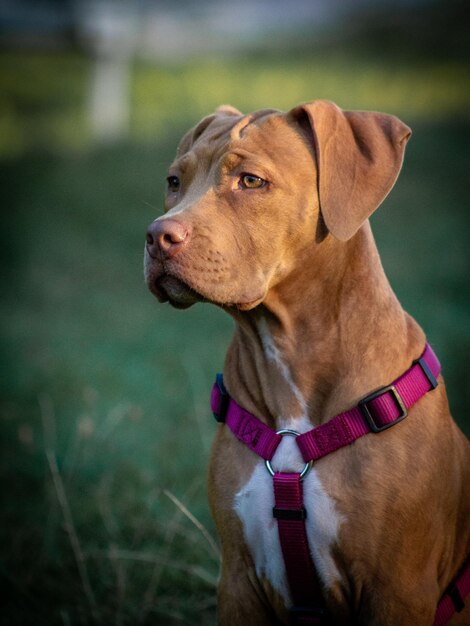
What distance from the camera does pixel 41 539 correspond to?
15.0ft

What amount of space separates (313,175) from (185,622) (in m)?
2.17

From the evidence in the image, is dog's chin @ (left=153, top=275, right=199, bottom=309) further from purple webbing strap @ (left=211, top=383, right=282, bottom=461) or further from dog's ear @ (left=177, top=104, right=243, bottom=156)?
dog's ear @ (left=177, top=104, right=243, bottom=156)

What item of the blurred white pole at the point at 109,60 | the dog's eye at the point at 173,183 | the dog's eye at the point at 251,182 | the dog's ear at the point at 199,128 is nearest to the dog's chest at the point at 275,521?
the dog's eye at the point at 251,182

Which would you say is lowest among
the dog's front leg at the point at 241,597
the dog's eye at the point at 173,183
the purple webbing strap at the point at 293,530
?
the dog's front leg at the point at 241,597

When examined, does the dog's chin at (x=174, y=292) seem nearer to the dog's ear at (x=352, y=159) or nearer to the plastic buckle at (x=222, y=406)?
the plastic buckle at (x=222, y=406)

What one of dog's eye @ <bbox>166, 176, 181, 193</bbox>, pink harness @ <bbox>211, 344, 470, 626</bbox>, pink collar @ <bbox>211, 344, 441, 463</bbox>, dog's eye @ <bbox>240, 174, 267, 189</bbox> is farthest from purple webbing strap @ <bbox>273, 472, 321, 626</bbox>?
dog's eye @ <bbox>166, 176, 181, 193</bbox>

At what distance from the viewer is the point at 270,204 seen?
3143 mm

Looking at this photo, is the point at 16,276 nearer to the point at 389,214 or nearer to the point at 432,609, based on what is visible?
the point at 389,214

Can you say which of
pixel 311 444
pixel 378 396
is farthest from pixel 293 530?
pixel 378 396

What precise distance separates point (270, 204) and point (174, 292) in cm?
47

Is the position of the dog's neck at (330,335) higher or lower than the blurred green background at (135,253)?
higher

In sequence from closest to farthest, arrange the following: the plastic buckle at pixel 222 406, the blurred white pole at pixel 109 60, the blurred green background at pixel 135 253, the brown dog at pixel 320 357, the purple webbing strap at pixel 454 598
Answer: the brown dog at pixel 320 357 → the purple webbing strap at pixel 454 598 → the plastic buckle at pixel 222 406 → the blurred green background at pixel 135 253 → the blurred white pole at pixel 109 60

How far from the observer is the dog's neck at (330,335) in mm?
3133

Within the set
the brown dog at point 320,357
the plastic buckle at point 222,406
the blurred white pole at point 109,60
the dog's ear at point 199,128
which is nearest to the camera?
the brown dog at point 320,357
